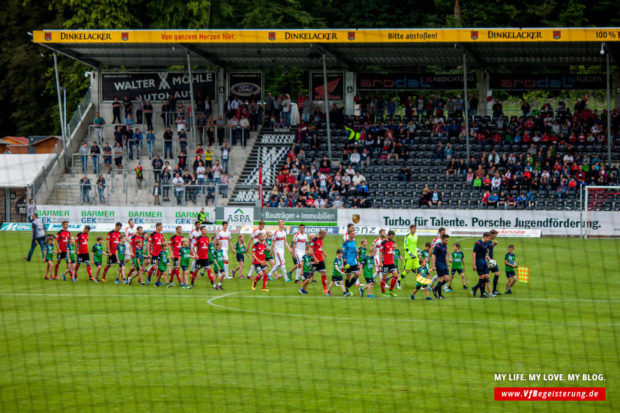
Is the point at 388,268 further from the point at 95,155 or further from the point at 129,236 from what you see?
the point at 95,155

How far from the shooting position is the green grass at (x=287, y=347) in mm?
13422

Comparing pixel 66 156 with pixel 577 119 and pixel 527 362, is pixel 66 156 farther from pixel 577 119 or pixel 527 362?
pixel 527 362

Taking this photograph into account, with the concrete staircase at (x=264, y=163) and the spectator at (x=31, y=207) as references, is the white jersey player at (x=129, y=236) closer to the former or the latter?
the spectator at (x=31, y=207)

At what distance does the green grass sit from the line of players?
0.67m

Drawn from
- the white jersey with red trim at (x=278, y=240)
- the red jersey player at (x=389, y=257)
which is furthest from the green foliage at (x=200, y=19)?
the red jersey player at (x=389, y=257)

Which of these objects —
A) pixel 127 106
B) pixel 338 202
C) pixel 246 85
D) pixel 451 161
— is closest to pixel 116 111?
pixel 127 106

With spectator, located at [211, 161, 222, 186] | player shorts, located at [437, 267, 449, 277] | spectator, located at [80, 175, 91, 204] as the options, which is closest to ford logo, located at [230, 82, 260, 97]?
spectator, located at [211, 161, 222, 186]

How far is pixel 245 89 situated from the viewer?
50.6 metres

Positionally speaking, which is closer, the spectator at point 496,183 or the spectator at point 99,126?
the spectator at point 496,183

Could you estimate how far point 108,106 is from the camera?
51781 mm

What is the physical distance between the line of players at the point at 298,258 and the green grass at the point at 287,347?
2.20ft

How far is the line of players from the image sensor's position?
2252 centimetres

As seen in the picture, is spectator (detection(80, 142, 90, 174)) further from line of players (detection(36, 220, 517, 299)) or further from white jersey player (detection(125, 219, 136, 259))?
white jersey player (detection(125, 219, 136, 259))

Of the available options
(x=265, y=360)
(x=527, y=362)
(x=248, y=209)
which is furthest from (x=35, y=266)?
(x=527, y=362)
